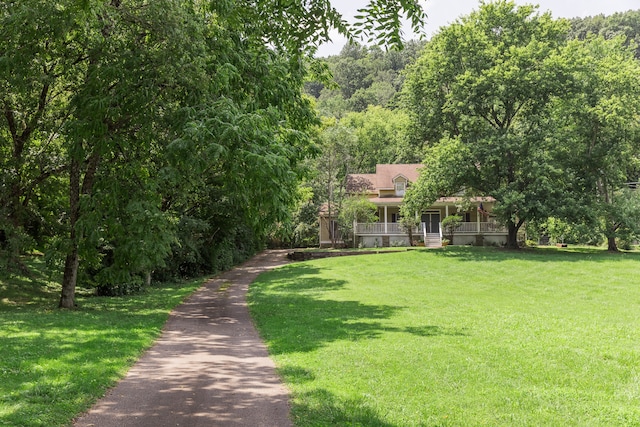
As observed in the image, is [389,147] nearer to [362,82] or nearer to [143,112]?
[143,112]

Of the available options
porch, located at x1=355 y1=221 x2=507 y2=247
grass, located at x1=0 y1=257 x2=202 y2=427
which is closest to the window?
porch, located at x1=355 y1=221 x2=507 y2=247

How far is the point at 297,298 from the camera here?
19.3 m

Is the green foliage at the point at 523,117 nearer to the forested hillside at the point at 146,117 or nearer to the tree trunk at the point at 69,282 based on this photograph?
the forested hillside at the point at 146,117

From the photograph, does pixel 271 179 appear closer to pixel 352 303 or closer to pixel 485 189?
pixel 352 303

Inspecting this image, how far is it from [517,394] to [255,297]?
44.7ft

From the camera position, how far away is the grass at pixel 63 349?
249 inches

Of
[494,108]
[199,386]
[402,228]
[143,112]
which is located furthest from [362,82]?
[199,386]

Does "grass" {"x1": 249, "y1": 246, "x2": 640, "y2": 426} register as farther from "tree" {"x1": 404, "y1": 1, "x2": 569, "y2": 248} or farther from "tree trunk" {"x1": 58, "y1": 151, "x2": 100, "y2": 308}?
"tree" {"x1": 404, "y1": 1, "x2": 569, "y2": 248}

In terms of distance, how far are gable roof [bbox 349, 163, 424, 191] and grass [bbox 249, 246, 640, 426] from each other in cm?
2381

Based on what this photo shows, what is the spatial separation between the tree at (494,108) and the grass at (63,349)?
22.0m

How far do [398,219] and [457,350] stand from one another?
36549 millimetres

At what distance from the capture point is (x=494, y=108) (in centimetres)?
3797

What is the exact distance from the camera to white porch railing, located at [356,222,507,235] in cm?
4272

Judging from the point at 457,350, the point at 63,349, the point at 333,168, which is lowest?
the point at 457,350
